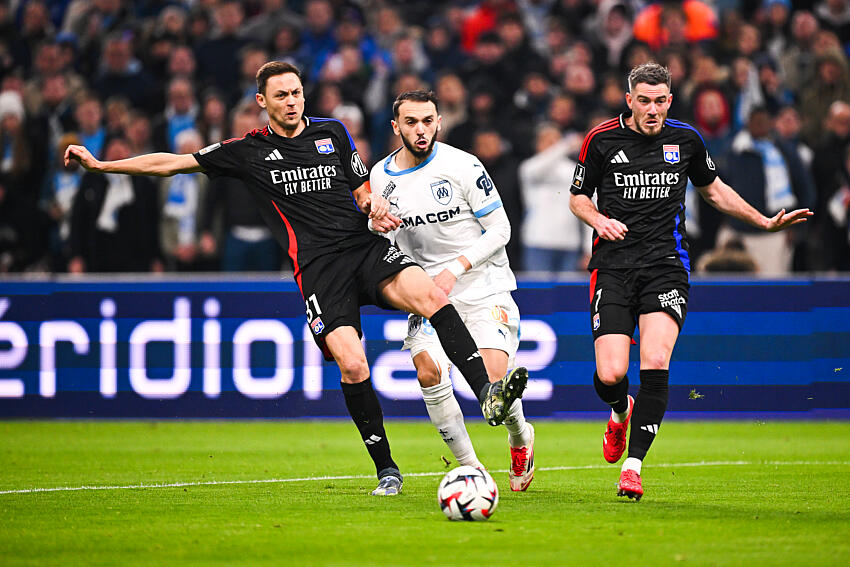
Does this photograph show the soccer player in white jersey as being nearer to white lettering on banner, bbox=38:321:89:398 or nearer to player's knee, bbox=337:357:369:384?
player's knee, bbox=337:357:369:384

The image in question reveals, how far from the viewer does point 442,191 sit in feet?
26.3

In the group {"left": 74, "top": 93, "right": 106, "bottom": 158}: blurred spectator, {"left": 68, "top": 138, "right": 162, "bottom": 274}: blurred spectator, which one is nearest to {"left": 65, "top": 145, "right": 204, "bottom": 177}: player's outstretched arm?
{"left": 68, "top": 138, "right": 162, "bottom": 274}: blurred spectator

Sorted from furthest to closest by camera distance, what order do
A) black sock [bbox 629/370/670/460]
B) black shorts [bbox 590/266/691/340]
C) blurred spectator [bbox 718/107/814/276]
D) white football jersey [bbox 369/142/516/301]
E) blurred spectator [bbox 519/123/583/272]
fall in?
blurred spectator [bbox 718/107/814/276]
blurred spectator [bbox 519/123/583/272]
white football jersey [bbox 369/142/516/301]
black shorts [bbox 590/266/691/340]
black sock [bbox 629/370/670/460]

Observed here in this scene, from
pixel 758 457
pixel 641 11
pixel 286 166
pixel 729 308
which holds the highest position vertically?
pixel 641 11

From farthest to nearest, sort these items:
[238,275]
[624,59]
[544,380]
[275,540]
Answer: [624,59] < [238,275] < [544,380] < [275,540]

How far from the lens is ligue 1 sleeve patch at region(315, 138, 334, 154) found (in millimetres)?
7898

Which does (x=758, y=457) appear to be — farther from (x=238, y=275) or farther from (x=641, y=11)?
(x=641, y=11)

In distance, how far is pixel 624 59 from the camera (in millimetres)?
15922

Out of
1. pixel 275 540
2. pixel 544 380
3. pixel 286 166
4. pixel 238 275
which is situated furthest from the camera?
pixel 238 275

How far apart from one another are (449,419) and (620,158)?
6.26ft

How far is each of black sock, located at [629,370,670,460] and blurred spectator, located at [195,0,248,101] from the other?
10.7 metres

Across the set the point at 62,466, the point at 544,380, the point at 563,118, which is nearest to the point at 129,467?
the point at 62,466

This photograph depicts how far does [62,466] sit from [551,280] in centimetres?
535

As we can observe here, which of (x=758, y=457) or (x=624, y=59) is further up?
(x=624, y=59)
